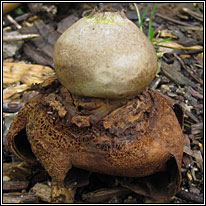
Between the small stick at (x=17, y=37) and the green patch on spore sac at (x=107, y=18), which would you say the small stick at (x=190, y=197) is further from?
the small stick at (x=17, y=37)

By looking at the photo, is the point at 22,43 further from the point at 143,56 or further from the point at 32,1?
the point at 143,56

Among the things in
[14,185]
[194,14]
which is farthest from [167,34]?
[14,185]

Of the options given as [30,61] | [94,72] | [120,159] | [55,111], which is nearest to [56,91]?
[55,111]

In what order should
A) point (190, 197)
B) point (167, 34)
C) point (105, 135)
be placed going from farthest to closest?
point (167, 34), point (190, 197), point (105, 135)

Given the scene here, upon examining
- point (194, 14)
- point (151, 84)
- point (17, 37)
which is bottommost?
point (151, 84)

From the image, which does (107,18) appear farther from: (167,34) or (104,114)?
(167,34)

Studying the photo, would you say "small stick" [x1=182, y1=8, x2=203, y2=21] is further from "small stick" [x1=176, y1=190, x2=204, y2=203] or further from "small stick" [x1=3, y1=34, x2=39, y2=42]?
"small stick" [x1=176, y1=190, x2=204, y2=203]

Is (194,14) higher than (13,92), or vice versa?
(194,14)

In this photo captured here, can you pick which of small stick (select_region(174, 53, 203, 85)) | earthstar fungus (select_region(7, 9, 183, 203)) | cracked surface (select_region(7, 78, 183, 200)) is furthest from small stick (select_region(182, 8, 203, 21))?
cracked surface (select_region(7, 78, 183, 200))
